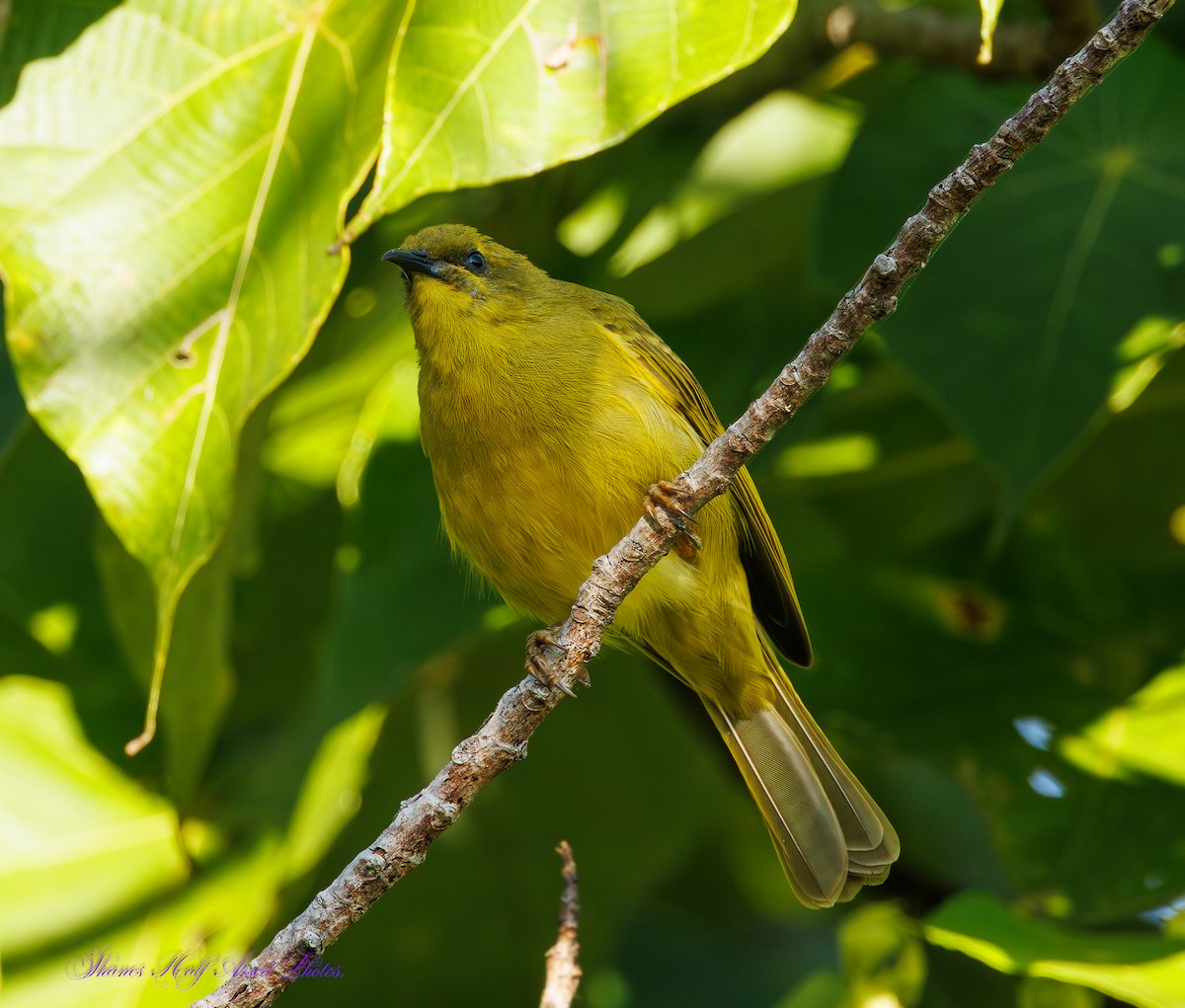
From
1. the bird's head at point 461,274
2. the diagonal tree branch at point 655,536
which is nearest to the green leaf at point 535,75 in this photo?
the diagonal tree branch at point 655,536

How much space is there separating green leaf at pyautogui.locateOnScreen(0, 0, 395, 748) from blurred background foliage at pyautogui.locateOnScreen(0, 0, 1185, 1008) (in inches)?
0.8

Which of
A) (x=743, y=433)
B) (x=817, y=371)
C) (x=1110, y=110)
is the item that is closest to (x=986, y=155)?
(x=817, y=371)

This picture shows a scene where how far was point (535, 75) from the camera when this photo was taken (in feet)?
7.55

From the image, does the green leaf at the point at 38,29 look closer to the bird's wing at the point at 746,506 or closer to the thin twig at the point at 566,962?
the bird's wing at the point at 746,506

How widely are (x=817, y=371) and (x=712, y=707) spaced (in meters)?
1.60

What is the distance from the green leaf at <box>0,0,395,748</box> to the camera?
7.28 ft

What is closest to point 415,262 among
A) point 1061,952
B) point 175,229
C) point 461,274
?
point 461,274

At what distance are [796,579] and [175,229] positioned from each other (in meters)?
1.70

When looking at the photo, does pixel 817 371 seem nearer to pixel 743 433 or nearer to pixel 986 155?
pixel 743 433

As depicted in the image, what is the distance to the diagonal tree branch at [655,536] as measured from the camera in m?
1.63

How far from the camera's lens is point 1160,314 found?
2746 millimetres

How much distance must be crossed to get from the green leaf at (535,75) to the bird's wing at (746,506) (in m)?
0.87

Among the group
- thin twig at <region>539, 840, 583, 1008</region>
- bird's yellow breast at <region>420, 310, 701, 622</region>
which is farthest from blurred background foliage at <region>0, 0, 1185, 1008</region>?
thin twig at <region>539, 840, 583, 1008</region>

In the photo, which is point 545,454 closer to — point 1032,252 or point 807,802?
point 807,802
